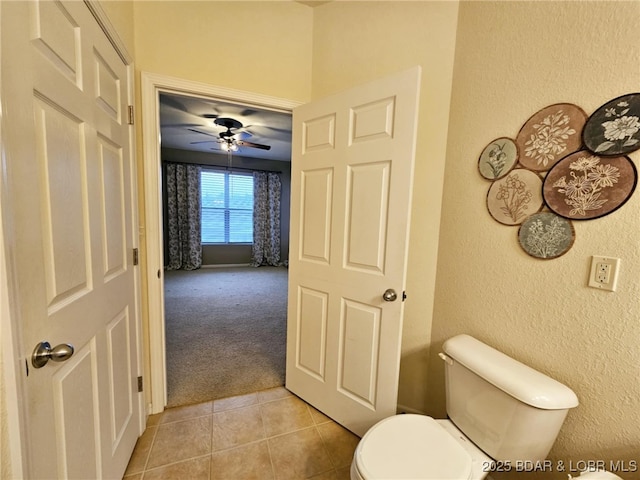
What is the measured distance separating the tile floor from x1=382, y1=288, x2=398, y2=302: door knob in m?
0.88

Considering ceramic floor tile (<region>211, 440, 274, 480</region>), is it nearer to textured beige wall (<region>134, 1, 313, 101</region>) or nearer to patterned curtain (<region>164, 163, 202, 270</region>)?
textured beige wall (<region>134, 1, 313, 101</region>)

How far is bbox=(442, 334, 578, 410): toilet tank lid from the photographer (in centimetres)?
88

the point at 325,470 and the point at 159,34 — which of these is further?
the point at 159,34

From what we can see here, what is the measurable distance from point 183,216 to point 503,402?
5.74m

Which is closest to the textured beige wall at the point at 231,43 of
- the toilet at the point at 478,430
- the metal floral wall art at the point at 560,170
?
the metal floral wall art at the point at 560,170

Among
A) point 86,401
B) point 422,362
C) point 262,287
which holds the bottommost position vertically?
point 262,287

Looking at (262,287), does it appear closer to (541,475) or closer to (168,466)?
(168,466)

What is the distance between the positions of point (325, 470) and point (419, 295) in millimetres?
1039

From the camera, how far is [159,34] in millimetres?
1453

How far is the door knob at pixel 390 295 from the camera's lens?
1309 millimetres

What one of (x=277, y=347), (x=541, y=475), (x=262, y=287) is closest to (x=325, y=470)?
(x=541, y=475)

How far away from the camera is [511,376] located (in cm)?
96

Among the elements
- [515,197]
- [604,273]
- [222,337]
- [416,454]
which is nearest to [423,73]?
[515,197]

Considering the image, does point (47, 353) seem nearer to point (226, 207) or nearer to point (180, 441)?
point (180, 441)
